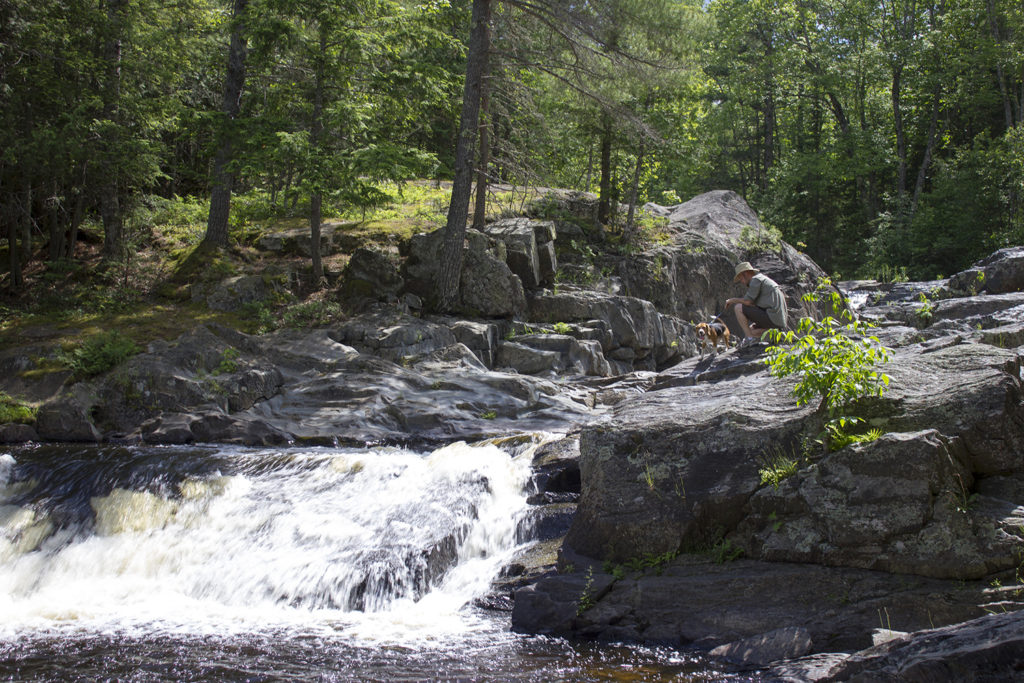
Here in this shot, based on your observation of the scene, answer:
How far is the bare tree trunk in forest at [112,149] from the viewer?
48.7ft

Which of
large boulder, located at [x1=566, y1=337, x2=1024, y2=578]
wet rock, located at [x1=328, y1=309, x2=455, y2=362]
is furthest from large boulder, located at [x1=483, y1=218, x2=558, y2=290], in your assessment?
large boulder, located at [x1=566, y1=337, x2=1024, y2=578]

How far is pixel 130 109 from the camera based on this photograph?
595 inches

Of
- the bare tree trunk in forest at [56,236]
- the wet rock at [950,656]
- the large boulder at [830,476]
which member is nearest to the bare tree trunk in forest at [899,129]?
the large boulder at [830,476]

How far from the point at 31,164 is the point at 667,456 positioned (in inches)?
517

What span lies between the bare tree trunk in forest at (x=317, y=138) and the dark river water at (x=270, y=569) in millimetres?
6904

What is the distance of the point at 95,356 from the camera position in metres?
11.8

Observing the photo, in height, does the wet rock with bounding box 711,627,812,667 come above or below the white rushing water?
above

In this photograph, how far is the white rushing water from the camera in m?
6.64

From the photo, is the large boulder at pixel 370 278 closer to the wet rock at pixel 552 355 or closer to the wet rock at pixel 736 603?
the wet rock at pixel 552 355

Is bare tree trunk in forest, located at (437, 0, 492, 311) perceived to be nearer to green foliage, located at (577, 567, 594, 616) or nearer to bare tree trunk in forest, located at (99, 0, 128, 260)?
bare tree trunk in forest, located at (99, 0, 128, 260)

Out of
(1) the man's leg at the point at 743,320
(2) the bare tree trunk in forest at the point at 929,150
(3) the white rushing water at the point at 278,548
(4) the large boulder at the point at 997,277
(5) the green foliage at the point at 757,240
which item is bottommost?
(3) the white rushing water at the point at 278,548

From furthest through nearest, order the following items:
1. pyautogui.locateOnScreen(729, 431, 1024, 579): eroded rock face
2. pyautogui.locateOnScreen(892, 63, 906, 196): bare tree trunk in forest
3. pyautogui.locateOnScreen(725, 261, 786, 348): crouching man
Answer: pyautogui.locateOnScreen(892, 63, 906, 196): bare tree trunk in forest → pyautogui.locateOnScreen(725, 261, 786, 348): crouching man → pyautogui.locateOnScreen(729, 431, 1024, 579): eroded rock face

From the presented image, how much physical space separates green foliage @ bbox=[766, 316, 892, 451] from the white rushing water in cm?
324

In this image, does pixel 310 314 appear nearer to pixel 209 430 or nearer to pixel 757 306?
pixel 209 430
